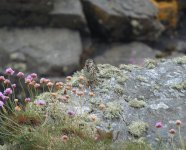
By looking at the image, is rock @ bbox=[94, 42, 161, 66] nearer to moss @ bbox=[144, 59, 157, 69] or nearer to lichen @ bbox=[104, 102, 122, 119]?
moss @ bbox=[144, 59, 157, 69]

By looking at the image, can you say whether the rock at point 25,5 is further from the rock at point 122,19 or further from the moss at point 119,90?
the moss at point 119,90

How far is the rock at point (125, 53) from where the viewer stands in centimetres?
1048

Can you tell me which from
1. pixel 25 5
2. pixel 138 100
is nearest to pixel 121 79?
pixel 138 100

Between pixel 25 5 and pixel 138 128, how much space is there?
6494mm

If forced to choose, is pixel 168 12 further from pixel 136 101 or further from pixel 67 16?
pixel 136 101

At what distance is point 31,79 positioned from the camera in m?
4.46

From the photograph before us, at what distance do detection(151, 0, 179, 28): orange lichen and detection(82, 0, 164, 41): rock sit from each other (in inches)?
21.5

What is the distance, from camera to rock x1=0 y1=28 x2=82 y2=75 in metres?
9.78

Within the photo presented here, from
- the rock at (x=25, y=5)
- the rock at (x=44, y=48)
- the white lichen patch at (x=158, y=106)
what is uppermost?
the white lichen patch at (x=158, y=106)

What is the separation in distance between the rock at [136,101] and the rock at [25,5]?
538 centimetres

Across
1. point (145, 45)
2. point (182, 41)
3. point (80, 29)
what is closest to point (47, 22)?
point (80, 29)

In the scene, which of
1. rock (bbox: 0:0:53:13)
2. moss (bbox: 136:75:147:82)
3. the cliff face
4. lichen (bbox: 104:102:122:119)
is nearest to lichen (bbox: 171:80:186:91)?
moss (bbox: 136:75:147:82)

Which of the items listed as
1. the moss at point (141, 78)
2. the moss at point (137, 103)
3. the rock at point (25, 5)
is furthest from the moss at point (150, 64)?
the rock at point (25, 5)

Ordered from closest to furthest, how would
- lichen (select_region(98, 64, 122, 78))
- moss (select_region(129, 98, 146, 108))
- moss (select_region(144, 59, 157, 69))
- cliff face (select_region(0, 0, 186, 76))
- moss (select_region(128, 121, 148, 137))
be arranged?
moss (select_region(128, 121, 148, 137)) → moss (select_region(129, 98, 146, 108)) → lichen (select_region(98, 64, 122, 78)) → moss (select_region(144, 59, 157, 69)) → cliff face (select_region(0, 0, 186, 76))
